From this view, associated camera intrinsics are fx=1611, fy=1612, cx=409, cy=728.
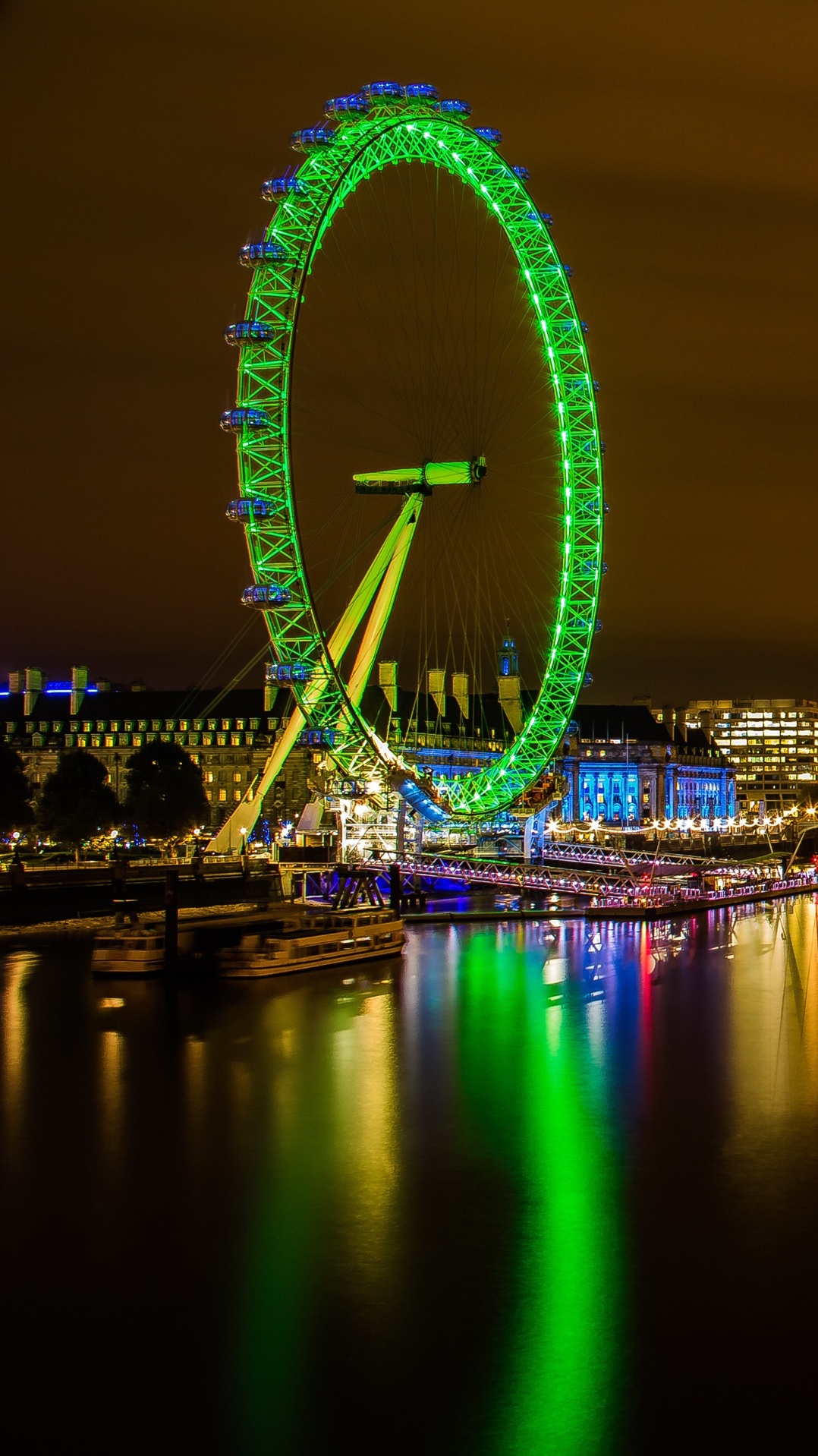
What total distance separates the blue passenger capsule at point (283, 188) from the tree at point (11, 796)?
121 ft

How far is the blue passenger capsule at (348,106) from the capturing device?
130 feet

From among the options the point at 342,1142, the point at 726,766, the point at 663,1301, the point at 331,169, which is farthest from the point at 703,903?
the point at 726,766

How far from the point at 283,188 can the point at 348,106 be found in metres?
2.72

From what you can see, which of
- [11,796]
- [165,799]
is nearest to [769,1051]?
[11,796]

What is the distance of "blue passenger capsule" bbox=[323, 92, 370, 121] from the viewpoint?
39625 millimetres

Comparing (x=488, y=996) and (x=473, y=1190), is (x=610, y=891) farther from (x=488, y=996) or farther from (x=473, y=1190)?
(x=473, y=1190)

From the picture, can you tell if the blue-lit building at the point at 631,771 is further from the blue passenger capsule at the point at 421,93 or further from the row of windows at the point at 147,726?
the blue passenger capsule at the point at 421,93

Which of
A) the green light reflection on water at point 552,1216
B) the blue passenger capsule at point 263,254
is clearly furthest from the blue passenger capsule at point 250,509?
the green light reflection on water at point 552,1216

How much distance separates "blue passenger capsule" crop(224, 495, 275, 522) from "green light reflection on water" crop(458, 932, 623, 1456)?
14.6m

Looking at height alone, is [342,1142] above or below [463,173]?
below

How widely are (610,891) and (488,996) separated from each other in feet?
76.4

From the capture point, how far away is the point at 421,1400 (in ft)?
37.4

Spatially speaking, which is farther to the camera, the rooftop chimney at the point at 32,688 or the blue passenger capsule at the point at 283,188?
the rooftop chimney at the point at 32,688

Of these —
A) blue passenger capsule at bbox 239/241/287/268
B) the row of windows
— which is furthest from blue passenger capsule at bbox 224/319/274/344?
the row of windows
